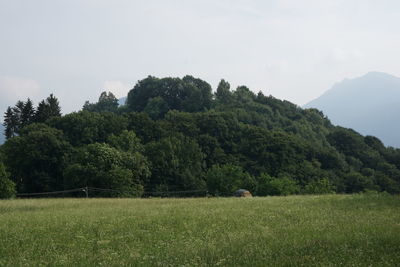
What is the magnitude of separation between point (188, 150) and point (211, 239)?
8653 cm

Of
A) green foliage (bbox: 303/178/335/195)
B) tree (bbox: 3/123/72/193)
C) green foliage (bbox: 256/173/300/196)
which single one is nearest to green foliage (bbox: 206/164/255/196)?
green foliage (bbox: 256/173/300/196)

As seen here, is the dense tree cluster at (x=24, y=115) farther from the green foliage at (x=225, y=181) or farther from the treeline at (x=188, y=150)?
the green foliage at (x=225, y=181)

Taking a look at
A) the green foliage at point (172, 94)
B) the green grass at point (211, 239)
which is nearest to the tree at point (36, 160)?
the green grass at point (211, 239)

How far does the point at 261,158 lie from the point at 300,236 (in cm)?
9783

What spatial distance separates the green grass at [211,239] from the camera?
38.3ft

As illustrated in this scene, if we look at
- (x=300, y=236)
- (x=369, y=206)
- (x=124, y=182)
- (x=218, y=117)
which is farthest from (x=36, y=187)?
(x=300, y=236)

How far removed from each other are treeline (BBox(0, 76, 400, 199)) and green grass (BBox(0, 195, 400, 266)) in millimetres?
42272

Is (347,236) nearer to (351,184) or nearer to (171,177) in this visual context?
(171,177)

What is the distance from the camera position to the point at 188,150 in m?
102

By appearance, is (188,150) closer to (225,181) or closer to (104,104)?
(225,181)

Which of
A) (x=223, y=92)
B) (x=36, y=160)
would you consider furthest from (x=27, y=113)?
(x=223, y=92)

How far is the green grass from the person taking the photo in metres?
11.7

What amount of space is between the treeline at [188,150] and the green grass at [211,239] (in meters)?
42.3

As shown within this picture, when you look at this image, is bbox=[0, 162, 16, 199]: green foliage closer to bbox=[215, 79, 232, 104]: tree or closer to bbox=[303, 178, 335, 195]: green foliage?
bbox=[303, 178, 335, 195]: green foliage
